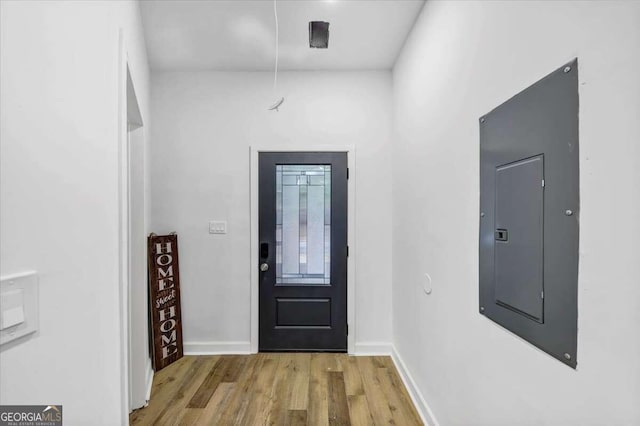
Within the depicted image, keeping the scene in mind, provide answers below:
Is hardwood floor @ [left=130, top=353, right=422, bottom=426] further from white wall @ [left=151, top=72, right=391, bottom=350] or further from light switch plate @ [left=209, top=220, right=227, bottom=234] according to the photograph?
light switch plate @ [left=209, top=220, right=227, bottom=234]

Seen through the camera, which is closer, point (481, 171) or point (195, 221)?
point (481, 171)

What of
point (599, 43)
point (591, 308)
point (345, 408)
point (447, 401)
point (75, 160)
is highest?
point (599, 43)

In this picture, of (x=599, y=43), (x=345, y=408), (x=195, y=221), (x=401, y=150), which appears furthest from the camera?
(x=195, y=221)

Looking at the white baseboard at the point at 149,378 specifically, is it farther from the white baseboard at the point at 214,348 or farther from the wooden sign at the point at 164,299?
the white baseboard at the point at 214,348

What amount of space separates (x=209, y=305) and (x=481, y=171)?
2551mm

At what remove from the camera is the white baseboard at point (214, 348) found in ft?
9.62

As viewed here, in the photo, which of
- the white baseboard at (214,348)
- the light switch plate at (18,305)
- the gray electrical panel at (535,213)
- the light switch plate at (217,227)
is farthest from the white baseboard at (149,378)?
the gray electrical panel at (535,213)

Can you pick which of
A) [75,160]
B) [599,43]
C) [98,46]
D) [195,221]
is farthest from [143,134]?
[599,43]

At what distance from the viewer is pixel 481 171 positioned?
1343 millimetres

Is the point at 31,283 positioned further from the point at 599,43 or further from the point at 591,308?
the point at 599,43

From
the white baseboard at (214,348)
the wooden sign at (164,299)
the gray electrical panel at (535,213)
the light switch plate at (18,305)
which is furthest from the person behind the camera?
the white baseboard at (214,348)

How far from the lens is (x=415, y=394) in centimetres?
218

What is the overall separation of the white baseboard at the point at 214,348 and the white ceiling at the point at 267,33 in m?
2.52

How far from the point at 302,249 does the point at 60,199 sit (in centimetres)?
229
